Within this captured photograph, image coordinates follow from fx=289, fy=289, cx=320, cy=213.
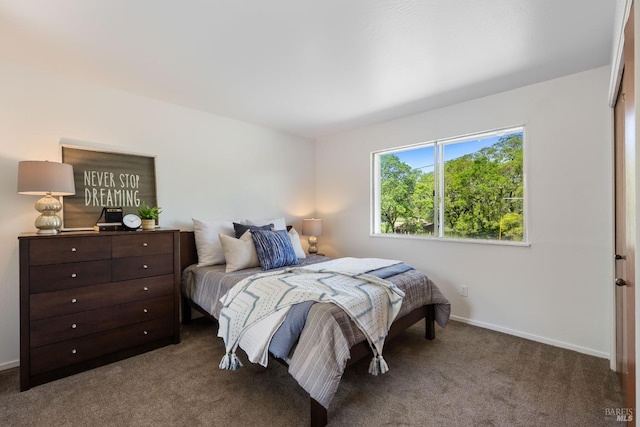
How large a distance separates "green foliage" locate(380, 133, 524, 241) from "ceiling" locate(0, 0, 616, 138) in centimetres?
69

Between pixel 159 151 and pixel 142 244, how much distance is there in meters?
1.09

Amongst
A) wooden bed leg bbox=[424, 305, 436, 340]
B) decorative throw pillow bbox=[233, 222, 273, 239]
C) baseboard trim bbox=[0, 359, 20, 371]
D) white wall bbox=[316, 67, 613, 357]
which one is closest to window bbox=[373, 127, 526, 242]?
white wall bbox=[316, 67, 613, 357]

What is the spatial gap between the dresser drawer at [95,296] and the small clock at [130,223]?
1.53 feet

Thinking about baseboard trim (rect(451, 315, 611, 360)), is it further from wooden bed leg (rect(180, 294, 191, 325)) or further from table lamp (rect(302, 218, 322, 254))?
wooden bed leg (rect(180, 294, 191, 325))

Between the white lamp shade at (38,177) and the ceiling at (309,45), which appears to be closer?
the ceiling at (309,45)

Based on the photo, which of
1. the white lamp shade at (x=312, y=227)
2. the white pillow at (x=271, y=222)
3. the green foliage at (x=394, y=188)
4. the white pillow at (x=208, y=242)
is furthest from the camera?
the white lamp shade at (x=312, y=227)

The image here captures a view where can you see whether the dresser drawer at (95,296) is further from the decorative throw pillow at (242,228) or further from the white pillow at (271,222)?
the white pillow at (271,222)

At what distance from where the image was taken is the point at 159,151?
3.04 m

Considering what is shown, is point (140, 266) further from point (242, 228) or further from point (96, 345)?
point (242, 228)

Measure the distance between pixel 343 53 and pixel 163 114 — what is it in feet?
6.75

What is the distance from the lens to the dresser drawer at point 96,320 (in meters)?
2.02

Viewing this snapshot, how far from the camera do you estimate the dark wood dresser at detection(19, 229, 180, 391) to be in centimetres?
198

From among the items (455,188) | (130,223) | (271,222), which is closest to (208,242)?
(130,223)

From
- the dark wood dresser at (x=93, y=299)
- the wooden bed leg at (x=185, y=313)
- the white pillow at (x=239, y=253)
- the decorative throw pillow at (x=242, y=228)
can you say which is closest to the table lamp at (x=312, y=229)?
the decorative throw pillow at (x=242, y=228)
